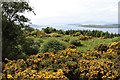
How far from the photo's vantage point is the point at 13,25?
14766 mm

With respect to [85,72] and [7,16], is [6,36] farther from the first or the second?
[85,72]

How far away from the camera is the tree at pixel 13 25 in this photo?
14469mm

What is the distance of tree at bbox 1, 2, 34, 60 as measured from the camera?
14.5 meters

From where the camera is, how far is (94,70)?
33.4ft

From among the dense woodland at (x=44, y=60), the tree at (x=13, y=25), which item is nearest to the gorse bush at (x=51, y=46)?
the dense woodland at (x=44, y=60)

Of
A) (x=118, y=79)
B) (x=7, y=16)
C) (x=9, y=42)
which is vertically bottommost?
(x=118, y=79)

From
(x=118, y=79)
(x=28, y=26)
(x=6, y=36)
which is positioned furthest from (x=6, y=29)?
(x=118, y=79)

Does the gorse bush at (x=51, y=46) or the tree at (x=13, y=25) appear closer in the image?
the tree at (x=13, y=25)

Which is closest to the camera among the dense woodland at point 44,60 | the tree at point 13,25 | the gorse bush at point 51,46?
the dense woodland at point 44,60

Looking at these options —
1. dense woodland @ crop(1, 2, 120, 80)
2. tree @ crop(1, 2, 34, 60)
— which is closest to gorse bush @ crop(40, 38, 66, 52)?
dense woodland @ crop(1, 2, 120, 80)

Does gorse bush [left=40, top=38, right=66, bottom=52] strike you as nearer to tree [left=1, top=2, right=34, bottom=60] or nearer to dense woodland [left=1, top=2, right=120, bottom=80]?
dense woodland [left=1, top=2, right=120, bottom=80]

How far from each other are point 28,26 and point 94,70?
620 cm

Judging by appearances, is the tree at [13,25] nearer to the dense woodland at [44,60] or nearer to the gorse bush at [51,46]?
the dense woodland at [44,60]

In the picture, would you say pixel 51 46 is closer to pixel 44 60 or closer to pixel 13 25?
pixel 13 25
